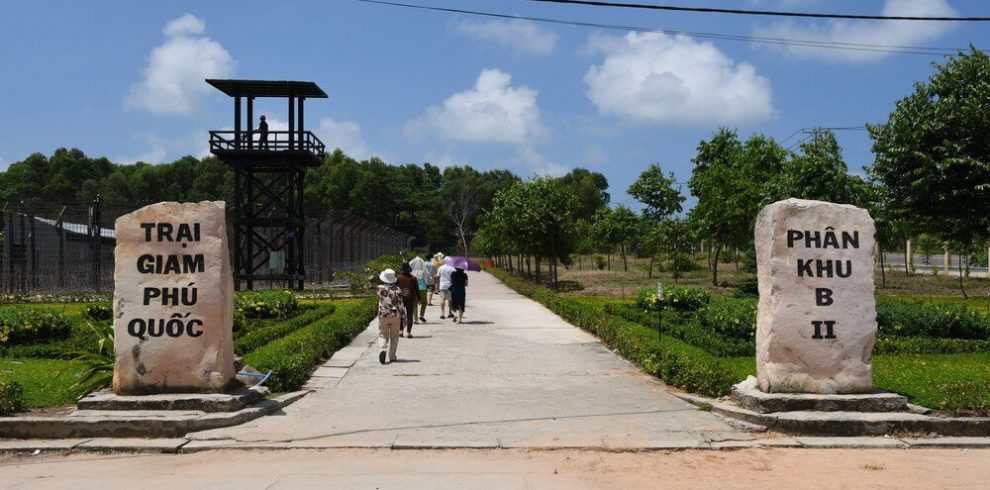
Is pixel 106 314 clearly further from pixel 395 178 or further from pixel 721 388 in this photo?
pixel 395 178

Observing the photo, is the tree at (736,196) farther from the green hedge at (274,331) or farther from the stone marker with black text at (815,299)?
the stone marker with black text at (815,299)

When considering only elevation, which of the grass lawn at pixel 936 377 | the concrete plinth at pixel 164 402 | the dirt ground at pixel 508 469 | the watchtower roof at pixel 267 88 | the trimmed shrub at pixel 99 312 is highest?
the watchtower roof at pixel 267 88

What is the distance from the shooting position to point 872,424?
815 cm

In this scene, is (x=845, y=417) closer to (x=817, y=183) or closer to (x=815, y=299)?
(x=815, y=299)

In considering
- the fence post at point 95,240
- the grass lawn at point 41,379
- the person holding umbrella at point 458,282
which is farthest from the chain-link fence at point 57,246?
the grass lawn at point 41,379

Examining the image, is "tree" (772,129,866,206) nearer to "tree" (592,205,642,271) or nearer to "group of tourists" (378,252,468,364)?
"group of tourists" (378,252,468,364)

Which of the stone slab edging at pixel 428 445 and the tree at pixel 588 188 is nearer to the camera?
the stone slab edging at pixel 428 445

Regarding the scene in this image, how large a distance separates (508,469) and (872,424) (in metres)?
3.81

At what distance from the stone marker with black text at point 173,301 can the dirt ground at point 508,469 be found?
146 centimetres

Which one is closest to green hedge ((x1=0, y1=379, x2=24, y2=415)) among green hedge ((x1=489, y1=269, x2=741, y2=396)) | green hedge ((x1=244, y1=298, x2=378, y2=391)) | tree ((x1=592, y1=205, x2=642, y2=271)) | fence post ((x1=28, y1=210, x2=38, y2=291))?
green hedge ((x1=244, y1=298, x2=378, y2=391))

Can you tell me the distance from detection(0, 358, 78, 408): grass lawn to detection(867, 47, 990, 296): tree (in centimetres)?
2348

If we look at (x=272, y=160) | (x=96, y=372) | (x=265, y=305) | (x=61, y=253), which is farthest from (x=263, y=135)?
(x=96, y=372)

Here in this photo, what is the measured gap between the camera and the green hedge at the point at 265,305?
2045 centimetres

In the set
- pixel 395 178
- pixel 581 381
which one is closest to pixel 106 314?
pixel 581 381
